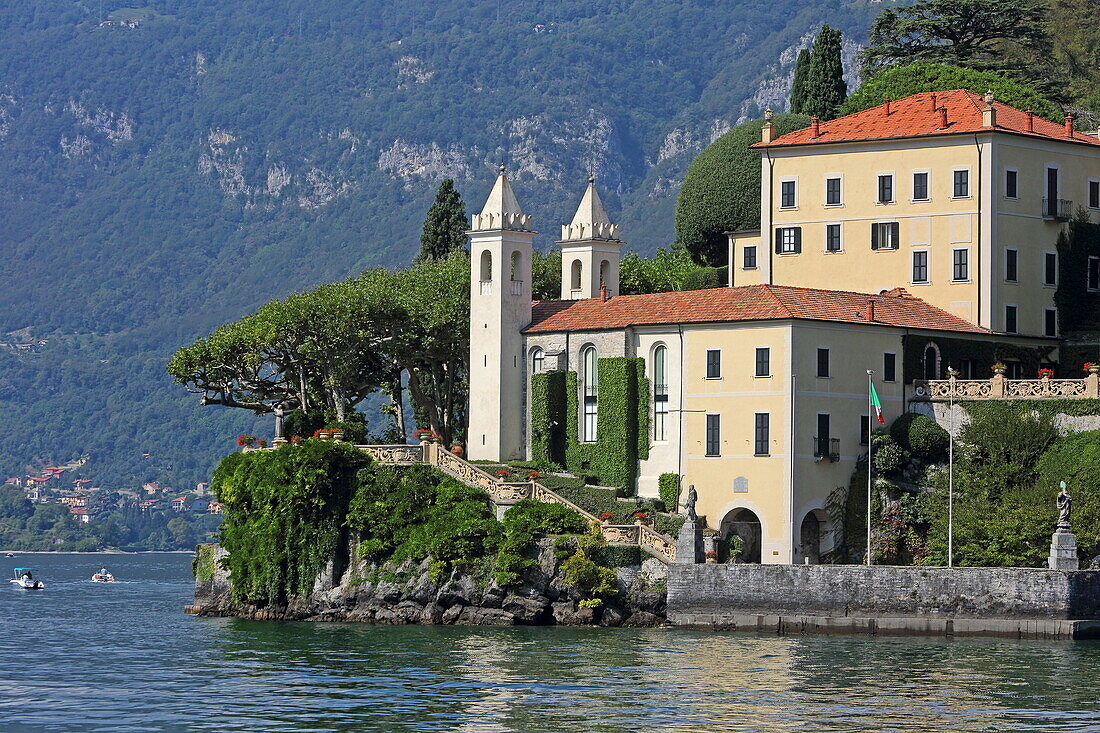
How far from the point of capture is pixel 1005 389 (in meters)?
72.7

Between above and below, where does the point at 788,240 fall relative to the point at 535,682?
above

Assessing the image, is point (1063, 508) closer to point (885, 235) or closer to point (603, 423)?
point (603, 423)

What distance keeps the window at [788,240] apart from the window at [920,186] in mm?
5637

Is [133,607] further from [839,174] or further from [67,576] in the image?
[67,576]

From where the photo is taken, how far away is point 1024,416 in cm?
7138

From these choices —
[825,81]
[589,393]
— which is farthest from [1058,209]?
[825,81]

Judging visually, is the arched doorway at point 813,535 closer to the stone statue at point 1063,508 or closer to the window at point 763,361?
the window at point 763,361

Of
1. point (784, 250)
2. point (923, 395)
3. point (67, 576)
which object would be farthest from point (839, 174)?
point (67, 576)

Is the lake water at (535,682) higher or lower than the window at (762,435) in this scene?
lower

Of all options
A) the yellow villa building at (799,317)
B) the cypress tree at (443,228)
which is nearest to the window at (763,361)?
the yellow villa building at (799,317)

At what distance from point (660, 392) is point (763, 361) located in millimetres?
5064

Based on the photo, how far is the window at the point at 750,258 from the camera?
297 ft

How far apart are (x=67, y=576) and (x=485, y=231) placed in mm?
88270

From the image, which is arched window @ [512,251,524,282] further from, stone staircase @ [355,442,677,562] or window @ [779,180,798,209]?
window @ [779,180,798,209]
